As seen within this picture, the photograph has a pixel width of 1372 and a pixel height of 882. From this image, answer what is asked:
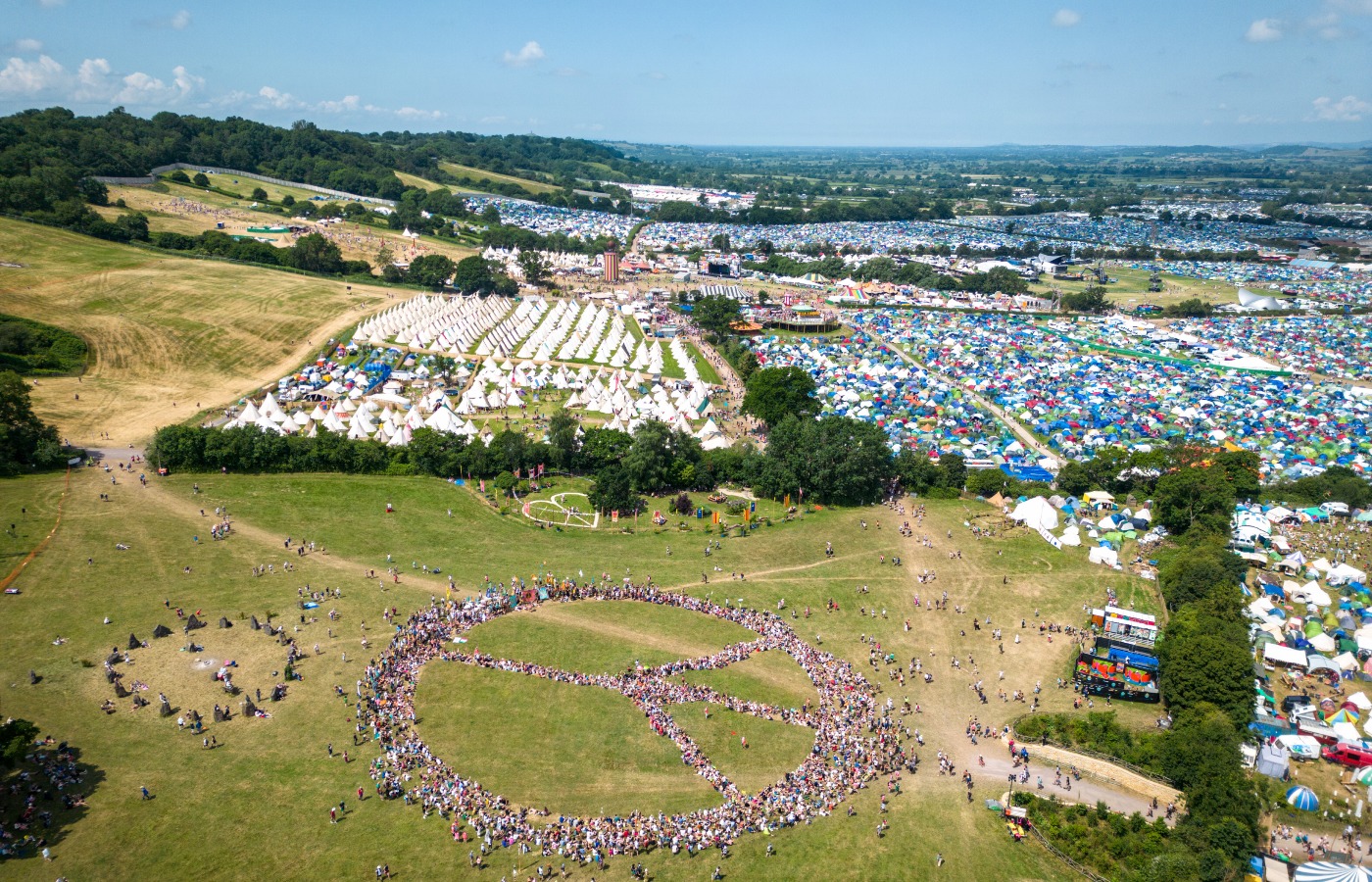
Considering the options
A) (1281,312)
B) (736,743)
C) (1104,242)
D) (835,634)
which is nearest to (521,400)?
(835,634)

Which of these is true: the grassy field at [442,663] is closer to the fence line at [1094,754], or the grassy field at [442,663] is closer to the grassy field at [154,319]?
the fence line at [1094,754]

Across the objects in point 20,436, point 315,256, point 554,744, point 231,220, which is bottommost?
point 554,744

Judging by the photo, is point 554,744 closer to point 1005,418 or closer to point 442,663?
point 442,663

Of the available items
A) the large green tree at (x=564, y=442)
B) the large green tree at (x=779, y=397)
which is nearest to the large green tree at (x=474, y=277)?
the large green tree at (x=779, y=397)

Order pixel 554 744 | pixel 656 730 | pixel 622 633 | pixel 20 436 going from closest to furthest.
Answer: pixel 554 744
pixel 656 730
pixel 622 633
pixel 20 436

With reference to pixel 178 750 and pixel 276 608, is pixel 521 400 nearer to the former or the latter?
pixel 276 608

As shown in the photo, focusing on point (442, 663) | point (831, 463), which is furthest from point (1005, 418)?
point (442, 663)
